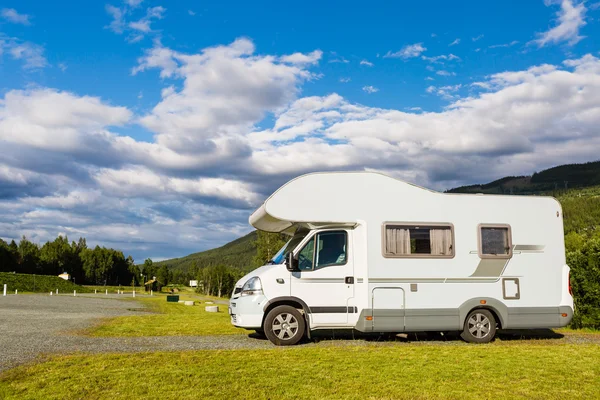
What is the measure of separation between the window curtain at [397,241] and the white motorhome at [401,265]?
0.07ft

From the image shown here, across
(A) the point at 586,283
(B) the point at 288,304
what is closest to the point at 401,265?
(B) the point at 288,304

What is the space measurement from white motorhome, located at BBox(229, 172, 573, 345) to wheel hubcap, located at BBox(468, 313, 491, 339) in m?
0.02

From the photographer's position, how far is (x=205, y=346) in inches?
404

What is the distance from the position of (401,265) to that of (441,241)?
1067 mm

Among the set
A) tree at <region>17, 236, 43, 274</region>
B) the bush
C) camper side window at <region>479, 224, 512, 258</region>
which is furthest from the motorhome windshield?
tree at <region>17, 236, 43, 274</region>

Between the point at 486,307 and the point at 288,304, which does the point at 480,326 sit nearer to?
the point at 486,307

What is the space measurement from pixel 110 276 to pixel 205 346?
142365 millimetres

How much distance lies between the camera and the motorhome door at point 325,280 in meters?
10.7

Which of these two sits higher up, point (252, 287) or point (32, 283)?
point (252, 287)

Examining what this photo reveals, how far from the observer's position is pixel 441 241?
36.9 feet

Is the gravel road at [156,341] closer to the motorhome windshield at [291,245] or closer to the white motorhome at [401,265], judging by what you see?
the white motorhome at [401,265]

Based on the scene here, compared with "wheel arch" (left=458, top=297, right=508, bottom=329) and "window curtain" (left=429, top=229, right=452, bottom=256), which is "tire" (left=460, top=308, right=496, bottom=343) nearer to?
"wheel arch" (left=458, top=297, right=508, bottom=329)

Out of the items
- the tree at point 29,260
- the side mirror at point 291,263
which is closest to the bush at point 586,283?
the side mirror at point 291,263

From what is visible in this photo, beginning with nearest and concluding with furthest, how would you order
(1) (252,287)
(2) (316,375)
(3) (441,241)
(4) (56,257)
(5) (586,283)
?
(2) (316,375) < (1) (252,287) < (3) (441,241) < (5) (586,283) < (4) (56,257)
